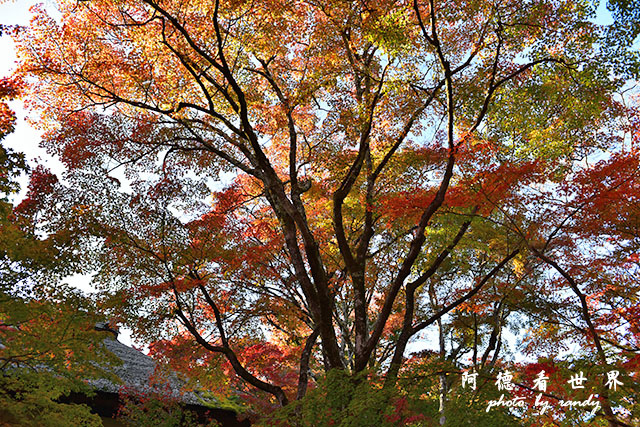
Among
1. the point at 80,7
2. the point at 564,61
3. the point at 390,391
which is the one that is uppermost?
the point at 80,7

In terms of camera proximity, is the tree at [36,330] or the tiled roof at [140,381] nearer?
the tree at [36,330]

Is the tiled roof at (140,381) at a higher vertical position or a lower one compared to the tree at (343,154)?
Answer: lower

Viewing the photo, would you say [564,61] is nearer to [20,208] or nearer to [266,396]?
[20,208]

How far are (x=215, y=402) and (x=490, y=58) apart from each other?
11.3 m

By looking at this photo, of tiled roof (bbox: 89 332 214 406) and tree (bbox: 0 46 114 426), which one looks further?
tiled roof (bbox: 89 332 214 406)

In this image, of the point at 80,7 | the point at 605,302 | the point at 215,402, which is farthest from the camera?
the point at 215,402

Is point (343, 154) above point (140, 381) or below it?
above

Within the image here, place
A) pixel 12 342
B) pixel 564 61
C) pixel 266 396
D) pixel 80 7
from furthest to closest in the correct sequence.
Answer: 1. pixel 266 396
2. pixel 80 7
3. pixel 564 61
4. pixel 12 342

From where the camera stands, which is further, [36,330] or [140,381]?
[140,381]

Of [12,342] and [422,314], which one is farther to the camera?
[422,314]

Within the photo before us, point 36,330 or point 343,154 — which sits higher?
point 343,154

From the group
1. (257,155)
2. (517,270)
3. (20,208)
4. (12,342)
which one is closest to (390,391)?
(257,155)

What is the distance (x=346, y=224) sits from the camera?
11.6 meters

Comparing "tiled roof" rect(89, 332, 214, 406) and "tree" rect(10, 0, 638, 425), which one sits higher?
"tree" rect(10, 0, 638, 425)
